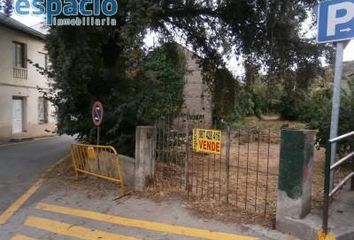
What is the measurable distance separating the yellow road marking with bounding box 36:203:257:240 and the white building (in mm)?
14622

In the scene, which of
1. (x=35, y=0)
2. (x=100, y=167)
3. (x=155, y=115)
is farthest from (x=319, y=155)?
(x=35, y=0)

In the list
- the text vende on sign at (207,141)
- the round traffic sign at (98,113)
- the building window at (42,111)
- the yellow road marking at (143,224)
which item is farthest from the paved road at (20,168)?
the building window at (42,111)

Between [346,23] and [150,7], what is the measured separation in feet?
17.7

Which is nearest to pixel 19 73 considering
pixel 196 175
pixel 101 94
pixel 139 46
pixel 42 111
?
pixel 42 111

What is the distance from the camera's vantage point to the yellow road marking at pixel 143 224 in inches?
229

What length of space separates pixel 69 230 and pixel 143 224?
1103 mm

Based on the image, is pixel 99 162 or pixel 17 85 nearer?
pixel 99 162

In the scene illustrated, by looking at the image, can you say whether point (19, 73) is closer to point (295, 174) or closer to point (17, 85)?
point (17, 85)

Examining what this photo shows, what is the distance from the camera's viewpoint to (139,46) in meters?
9.99

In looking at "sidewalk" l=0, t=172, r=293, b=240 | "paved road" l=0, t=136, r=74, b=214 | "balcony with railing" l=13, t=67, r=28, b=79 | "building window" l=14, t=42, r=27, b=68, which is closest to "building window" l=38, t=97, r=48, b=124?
"balcony with railing" l=13, t=67, r=28, b=79

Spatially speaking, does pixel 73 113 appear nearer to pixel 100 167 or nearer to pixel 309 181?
pixel 100 167

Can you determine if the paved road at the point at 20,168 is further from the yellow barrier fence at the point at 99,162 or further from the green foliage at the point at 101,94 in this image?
the green foliage at the point at 101,94

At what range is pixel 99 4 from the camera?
1093cm

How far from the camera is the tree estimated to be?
35.0 ft
